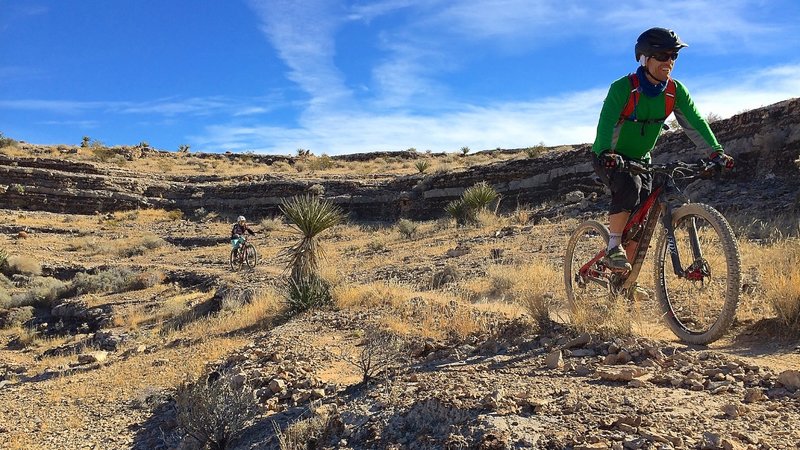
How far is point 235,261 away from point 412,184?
12.1 metres

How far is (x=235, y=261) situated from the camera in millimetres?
15844

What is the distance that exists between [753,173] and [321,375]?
40.7 ft

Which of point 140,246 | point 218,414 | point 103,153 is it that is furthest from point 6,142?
point 218,414

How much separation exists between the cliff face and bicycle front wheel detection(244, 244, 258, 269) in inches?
394

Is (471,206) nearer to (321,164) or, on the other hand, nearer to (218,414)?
(218,414)

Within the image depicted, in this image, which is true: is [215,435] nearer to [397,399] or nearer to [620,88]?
[397,399]

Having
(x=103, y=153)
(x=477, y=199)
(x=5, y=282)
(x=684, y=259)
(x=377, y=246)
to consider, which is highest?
(x=103, y=153)

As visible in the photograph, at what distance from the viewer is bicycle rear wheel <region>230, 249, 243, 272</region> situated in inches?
617

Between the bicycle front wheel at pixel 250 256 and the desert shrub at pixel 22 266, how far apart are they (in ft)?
25.2

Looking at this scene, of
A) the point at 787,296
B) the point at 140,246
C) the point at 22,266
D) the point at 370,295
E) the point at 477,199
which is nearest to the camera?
the point at 787,296

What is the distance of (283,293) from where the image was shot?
9.17m

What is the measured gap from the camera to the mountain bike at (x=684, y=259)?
3.57 metres

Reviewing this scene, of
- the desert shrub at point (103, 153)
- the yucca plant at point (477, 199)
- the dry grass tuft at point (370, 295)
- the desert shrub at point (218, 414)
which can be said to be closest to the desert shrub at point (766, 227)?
the dry grass tuft at point (370, 295)

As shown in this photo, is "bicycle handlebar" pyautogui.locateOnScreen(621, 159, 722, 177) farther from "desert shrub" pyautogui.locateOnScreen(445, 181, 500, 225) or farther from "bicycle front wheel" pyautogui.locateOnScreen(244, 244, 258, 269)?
"desert shrub" pyautogui.locateOnScreen(445, 181, 500, 225)
